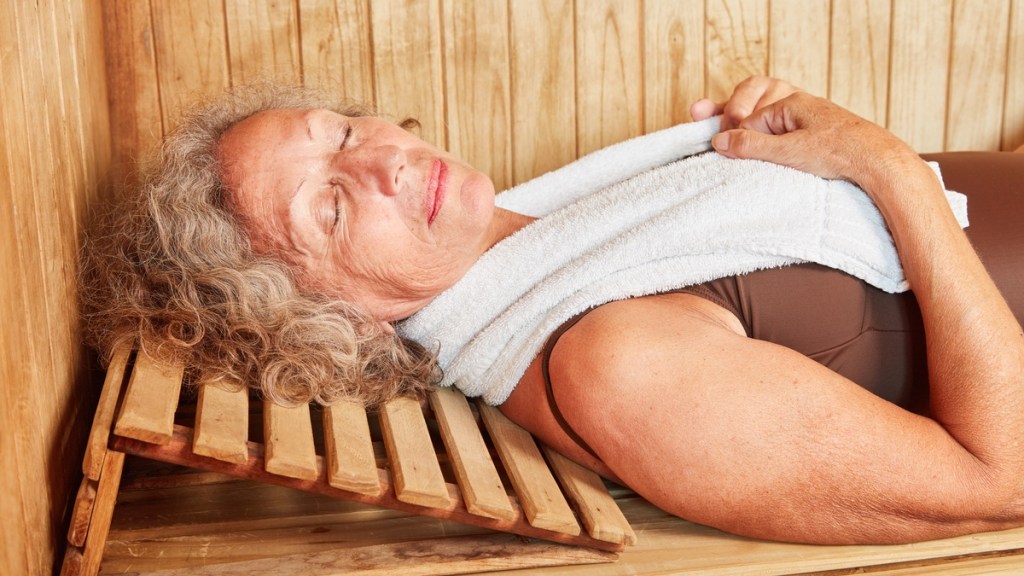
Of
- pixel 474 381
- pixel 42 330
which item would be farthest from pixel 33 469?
pixel 474 381

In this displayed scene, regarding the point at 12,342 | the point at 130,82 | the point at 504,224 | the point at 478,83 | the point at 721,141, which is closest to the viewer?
the point at 12,342

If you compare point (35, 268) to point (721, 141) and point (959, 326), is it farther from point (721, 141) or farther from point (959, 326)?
point (959, 326)

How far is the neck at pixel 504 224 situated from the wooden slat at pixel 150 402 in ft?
2.01

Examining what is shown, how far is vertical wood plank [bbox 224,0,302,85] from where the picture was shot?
2086mm

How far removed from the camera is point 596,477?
4.91 feet

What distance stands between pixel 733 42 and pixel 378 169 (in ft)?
3.83

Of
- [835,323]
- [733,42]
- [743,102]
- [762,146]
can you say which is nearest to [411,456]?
[835,323]

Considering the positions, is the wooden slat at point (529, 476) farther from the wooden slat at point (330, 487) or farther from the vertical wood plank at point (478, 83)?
the vertical wood plank at point (478, 83)

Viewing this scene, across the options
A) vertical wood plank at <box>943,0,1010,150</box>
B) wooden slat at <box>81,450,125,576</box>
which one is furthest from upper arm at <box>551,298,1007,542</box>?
vertical wood plank at <box>943,0,1010,150</box>

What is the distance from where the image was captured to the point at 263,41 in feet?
6.91

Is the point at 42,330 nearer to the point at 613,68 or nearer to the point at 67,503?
the point at 67,503

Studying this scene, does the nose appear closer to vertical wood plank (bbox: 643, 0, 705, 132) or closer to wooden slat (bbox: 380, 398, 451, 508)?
wooden slat (bbox: 380, 398, 451, 508)

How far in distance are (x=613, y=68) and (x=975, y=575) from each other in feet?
4.49

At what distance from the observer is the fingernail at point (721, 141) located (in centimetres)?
168
